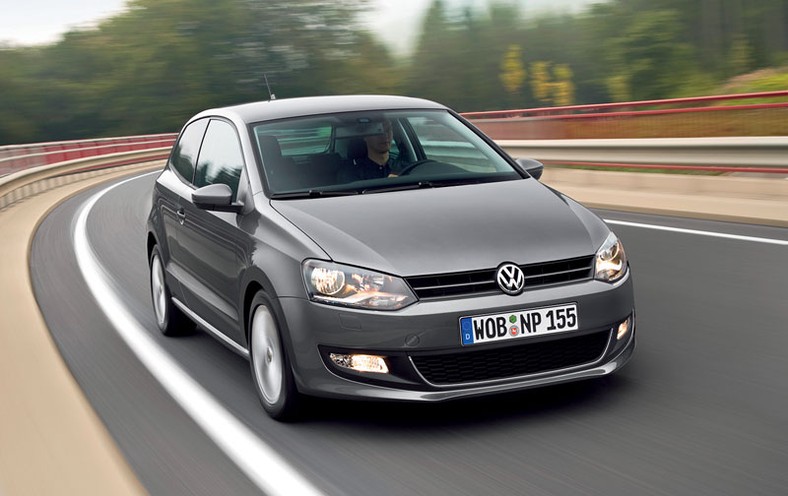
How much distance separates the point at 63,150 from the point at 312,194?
25.8 m

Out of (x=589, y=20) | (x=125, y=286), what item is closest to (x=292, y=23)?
(x=589, y=20)

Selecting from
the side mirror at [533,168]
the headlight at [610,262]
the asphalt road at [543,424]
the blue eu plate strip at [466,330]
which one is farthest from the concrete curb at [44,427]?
the side mirror at [533,168]

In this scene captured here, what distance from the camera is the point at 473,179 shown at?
20.7 feet

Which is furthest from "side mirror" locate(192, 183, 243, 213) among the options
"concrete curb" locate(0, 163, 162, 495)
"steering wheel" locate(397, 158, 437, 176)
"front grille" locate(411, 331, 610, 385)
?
"front grille" locate(411, 331, 610, 385)

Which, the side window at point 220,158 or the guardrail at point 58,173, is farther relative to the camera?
the guardrail at point 58,173

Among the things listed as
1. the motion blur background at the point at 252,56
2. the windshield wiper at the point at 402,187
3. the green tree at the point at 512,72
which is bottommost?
the green tree at the point at 512,72

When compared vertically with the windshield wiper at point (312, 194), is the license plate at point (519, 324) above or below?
below

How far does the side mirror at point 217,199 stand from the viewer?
19.8 ft

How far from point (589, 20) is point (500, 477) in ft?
419

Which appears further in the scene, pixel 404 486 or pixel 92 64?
pixel 92 64

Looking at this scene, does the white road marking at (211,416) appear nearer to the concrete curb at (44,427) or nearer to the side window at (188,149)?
the concrete curb at (44,427)

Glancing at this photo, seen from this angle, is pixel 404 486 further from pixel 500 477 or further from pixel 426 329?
pixel 426 329

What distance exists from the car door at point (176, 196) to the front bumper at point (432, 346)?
7.22ft

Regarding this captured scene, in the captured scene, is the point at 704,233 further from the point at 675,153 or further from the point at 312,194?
the point at 312,194
